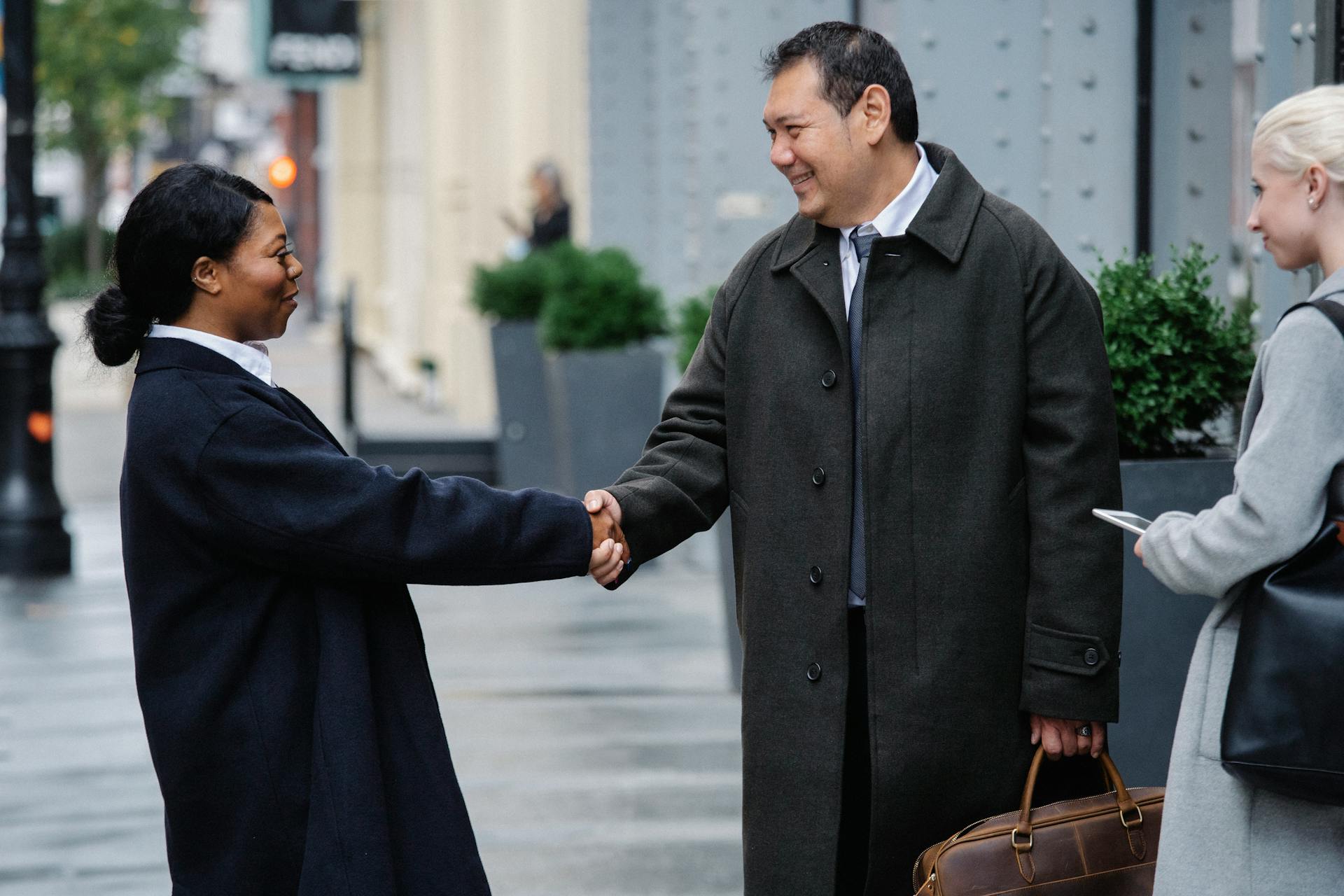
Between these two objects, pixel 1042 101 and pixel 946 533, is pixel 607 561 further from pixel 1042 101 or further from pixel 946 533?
pixel 1042 101

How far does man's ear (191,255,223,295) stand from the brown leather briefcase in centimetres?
153

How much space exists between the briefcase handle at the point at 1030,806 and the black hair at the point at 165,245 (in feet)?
5.35

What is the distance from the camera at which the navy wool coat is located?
2.85 m

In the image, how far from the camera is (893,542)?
325cm

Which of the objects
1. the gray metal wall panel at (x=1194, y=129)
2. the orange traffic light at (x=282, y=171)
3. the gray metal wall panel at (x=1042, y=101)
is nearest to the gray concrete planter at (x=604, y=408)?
the gray metal wall panel at (x=1042, y=101)

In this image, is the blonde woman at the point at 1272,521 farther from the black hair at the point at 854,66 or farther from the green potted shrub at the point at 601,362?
the green potted shrub at the point at 601,362

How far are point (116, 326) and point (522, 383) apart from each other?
9391mm

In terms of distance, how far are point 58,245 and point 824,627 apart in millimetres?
35463

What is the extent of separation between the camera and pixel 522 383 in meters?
12.4

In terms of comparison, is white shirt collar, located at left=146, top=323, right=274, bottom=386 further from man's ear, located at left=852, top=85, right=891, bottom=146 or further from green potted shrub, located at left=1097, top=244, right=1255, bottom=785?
green potted shrub, located at left=1097, top=244, right=1255, bottom=785

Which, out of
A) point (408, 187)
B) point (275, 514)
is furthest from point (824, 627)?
point (408, 187)

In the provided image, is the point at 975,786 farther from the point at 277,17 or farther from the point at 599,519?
the point at 277,17

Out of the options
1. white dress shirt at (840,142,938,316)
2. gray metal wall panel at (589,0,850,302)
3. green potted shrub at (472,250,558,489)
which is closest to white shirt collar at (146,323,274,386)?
white dress shirt at (840,142,938,316)

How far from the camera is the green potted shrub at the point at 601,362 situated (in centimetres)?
1063
